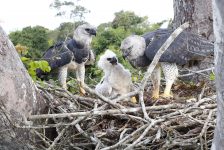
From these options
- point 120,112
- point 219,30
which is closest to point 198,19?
point 120,112

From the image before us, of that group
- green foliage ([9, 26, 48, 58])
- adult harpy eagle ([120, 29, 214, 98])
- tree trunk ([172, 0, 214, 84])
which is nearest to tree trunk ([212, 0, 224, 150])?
adult harpy eagle ([120, 29, 214, 98])

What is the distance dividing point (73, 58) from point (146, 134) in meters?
3.23

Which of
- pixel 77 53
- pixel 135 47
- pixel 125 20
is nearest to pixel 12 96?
pixel 135 47

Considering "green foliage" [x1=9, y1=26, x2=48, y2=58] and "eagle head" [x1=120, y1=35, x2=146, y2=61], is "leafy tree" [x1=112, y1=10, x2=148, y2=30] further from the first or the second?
"eagle head" [x1=120, y1=35, x2=146, y2=61]

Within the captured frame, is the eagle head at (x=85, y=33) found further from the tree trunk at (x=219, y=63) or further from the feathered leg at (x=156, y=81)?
the tree trunk at (x=219, y=63)

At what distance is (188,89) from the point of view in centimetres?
509

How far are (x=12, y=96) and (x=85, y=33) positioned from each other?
11.0 feet

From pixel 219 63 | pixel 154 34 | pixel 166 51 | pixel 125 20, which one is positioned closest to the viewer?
pixel 219 63

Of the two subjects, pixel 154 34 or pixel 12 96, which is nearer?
pixel 12 96

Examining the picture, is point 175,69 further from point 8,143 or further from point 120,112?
point 8,143

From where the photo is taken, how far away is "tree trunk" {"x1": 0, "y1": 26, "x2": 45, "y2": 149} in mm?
3119

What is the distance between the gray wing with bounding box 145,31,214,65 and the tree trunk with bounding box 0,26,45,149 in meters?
1.79

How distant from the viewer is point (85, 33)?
647 cm

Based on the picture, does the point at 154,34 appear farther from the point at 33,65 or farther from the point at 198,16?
the point at 33,65
